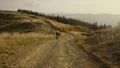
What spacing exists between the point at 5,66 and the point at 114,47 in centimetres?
1073

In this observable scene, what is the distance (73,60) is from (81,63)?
4.47 feet

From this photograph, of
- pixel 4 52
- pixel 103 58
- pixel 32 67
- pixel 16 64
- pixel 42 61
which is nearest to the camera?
pixel 32 67

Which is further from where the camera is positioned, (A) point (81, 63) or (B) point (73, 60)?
(B) point (73, 60)

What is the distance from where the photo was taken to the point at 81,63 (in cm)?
1684

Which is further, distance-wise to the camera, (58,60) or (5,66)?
(58,60)

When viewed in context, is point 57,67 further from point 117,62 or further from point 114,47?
point 114,47

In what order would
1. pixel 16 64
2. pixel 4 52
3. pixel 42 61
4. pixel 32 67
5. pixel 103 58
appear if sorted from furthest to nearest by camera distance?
pixel 4 52 < pixel 103 58 < pixel 42 61 < pixel 16 64 < pixel 32 67

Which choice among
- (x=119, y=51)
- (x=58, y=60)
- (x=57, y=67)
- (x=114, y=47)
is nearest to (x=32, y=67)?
(x=57, y=67)

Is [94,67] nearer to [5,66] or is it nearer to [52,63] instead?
[52,63]

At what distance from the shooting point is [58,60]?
18016 millimetres

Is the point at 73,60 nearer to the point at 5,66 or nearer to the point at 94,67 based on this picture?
the point at 94,67

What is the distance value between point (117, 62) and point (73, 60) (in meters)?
3.34

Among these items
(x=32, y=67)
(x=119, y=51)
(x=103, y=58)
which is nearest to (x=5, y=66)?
(x=32, y=67)

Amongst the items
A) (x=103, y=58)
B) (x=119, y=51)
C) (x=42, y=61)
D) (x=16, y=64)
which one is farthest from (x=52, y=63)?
(x=119, y=51)
